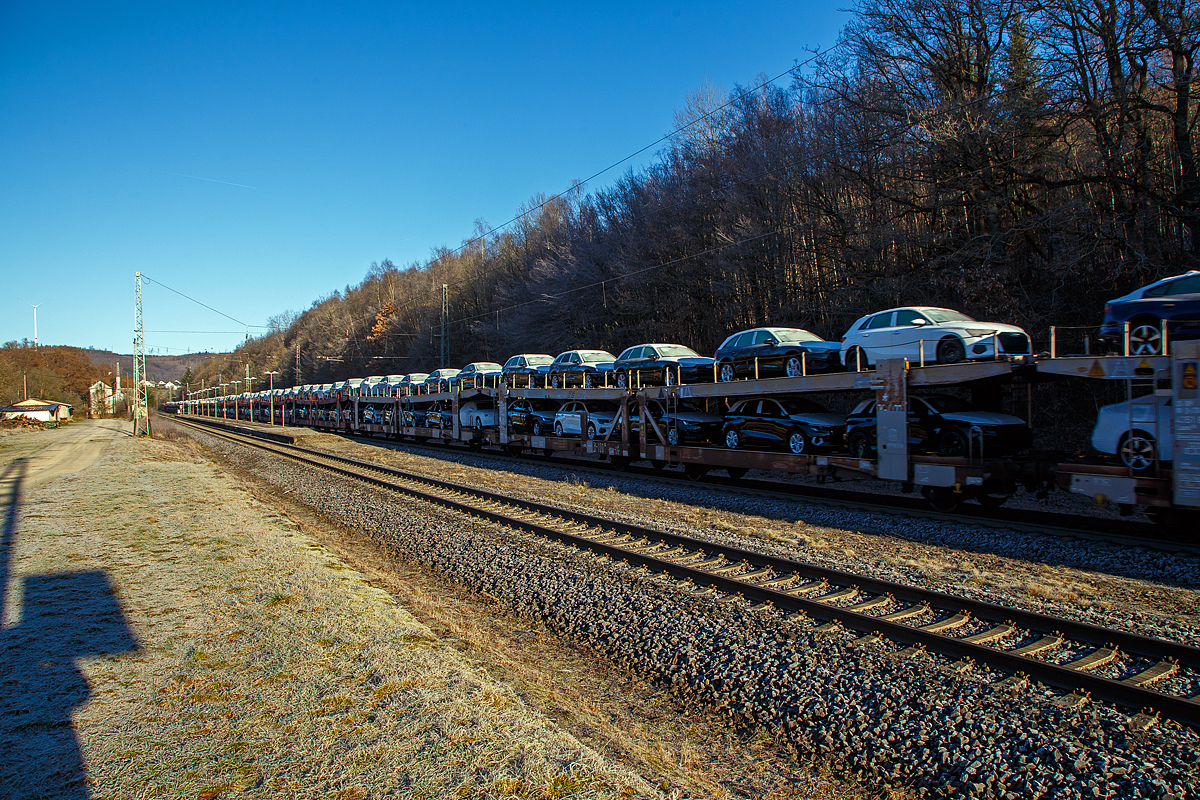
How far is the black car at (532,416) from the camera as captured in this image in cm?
2108

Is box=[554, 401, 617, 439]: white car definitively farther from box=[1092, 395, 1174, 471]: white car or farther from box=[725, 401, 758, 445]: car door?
box=[1092, 395, 1174, 471]: white car

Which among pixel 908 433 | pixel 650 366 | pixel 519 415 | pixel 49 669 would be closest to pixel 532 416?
pixel 519 415

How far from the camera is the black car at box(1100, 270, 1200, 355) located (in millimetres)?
9469

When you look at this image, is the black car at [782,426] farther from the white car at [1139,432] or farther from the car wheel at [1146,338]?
the car wheel at [1146,338]

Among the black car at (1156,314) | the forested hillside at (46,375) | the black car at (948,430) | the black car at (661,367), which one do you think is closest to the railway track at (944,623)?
the black car at (948,430)

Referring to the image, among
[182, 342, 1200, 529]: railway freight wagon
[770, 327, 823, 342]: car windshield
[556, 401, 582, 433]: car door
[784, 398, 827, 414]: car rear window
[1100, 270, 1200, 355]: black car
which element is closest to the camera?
[182, 342, 1200, 529]: railway freight wagon

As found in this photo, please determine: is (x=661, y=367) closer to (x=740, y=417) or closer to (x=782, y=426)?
(x=740, y=417)

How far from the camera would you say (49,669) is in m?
4.89

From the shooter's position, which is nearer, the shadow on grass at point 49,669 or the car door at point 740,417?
the shadow on grass at point 49,669

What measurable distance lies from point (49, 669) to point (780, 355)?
1249 cm

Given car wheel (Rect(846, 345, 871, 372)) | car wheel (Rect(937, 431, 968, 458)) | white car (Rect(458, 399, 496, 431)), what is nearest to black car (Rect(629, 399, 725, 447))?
car wheel (Rect(846, 345, 871, 372))

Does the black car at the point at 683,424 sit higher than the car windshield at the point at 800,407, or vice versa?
the car windshield at the point at 800,407

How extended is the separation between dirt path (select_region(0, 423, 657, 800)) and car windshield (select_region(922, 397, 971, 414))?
8.84m

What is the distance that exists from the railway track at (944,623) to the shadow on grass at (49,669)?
5154 millimetres
